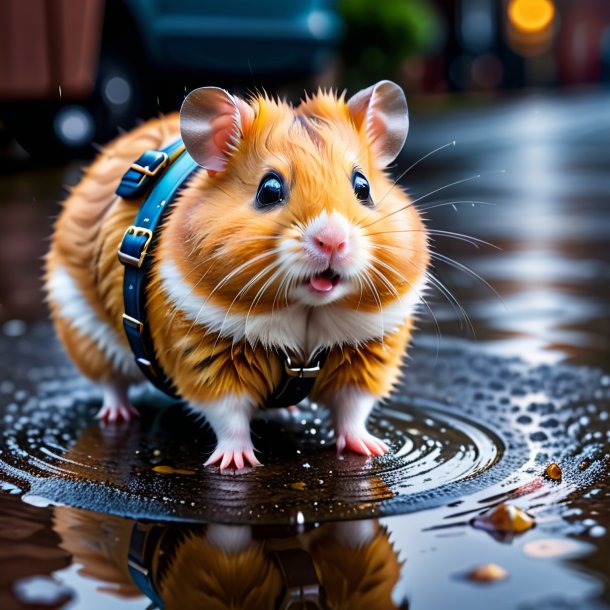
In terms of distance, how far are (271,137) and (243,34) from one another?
9.02m

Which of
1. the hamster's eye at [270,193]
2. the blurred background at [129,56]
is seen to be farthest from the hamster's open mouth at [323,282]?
the blurred background at [129,56]

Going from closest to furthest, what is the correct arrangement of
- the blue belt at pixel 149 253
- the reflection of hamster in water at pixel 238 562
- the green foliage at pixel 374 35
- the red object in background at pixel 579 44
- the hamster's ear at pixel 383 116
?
the reflection of hamster in water at pixel 238 562, the hamster's ear at pixel 383 116, the blue belt at pixel 149 253, the green foliage at pixel 374 35, the red object in background at pixel 579 44

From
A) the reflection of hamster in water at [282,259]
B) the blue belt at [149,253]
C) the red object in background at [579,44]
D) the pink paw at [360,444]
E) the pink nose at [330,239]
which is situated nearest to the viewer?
the pink nose at [330,239]

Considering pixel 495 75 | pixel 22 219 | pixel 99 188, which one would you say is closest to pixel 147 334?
pixel 99 188

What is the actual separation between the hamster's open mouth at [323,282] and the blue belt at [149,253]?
13.5 inches

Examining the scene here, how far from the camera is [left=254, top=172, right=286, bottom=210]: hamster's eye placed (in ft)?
9.98

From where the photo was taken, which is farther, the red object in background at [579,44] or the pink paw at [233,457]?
the red object in background at [579,44]

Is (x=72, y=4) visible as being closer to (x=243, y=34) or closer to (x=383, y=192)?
(x=243, y=34)

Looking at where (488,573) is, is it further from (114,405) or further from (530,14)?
(530,14)

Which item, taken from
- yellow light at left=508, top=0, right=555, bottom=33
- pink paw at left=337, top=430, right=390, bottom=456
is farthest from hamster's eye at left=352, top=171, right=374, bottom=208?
yellow light at left=508, top=0, right=555, bottom=33

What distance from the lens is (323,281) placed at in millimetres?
2980

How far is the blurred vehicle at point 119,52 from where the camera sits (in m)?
10.0

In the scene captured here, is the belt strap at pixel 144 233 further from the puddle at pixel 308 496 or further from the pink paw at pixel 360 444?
the pink paw at pixel 360 444

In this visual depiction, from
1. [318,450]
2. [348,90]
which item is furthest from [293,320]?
[348,90]
